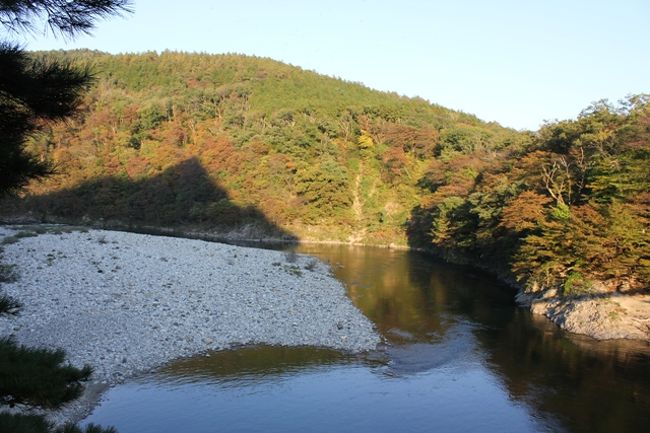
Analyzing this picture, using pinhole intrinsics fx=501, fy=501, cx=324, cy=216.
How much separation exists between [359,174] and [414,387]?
45.7m

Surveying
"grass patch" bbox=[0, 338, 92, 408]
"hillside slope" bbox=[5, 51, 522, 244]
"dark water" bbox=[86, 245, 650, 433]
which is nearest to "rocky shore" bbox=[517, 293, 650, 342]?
"dark water" bbox=[86, 245, 650, 433]

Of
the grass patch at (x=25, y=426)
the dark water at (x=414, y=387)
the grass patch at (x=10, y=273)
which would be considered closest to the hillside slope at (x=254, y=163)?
the dark water at (x=414, y=387)

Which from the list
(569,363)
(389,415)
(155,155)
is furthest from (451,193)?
(155,155)

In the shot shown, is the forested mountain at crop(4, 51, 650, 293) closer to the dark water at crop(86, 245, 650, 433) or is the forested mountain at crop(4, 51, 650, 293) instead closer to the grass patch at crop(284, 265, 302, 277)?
the dark water at crop(86, 245, 650, 433)

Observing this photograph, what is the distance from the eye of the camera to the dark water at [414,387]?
34.6 feet

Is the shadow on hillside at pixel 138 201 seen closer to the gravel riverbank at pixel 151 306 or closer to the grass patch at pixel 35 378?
the gravel riverbank at pixel 151 306

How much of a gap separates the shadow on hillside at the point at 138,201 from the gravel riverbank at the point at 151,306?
104 feet

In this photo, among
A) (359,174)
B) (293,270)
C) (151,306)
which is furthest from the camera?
(359,174)

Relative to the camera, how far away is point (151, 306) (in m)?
16.2

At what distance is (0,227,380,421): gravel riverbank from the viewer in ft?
43.2

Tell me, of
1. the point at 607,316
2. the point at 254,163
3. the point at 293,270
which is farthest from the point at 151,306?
the point at 254,163

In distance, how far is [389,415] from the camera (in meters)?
11.0

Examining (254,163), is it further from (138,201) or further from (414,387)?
(414,387)

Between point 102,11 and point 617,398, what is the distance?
44.2 ft
